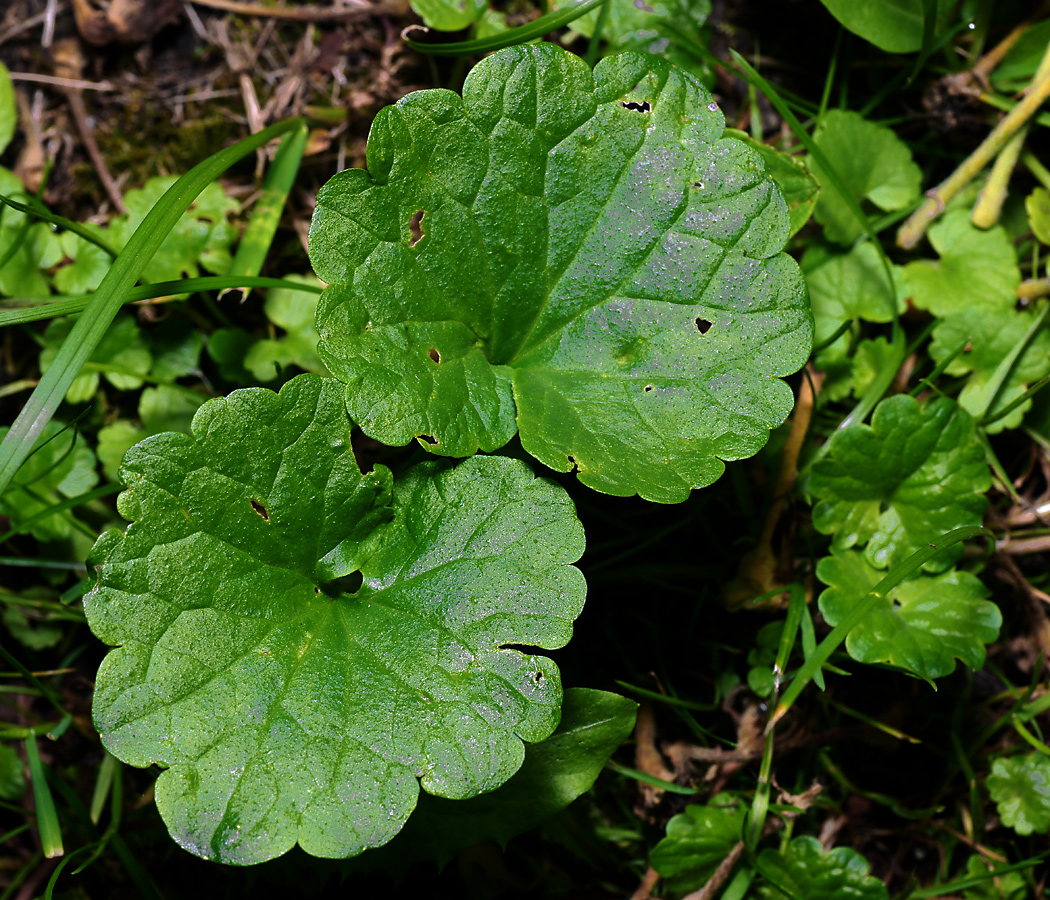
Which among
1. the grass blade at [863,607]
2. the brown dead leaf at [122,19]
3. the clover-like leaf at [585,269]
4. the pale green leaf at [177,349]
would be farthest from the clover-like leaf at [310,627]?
the brown dead leaf at [122,19]

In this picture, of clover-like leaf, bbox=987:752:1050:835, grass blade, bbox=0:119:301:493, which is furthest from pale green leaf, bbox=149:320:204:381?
clover-like leaf, bbox=987:752:1050:835

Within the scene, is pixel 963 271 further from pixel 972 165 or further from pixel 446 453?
pixel 446 453

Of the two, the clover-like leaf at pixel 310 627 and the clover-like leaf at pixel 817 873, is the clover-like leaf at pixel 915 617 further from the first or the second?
the clover-like leaf at pixel 310 627

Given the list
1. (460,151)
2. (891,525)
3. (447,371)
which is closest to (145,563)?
(447,371)

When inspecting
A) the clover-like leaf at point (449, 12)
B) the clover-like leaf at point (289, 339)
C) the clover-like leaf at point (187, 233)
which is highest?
the clover-like leaf at point (449, 12)

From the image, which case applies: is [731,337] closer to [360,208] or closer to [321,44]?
[360,208]

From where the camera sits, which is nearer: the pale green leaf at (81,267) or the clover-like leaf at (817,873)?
the clover-like leaf at (817,873)

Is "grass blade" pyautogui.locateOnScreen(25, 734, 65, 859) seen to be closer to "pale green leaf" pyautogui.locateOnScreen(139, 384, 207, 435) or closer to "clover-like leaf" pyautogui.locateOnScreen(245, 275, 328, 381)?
"pale green leaf" pyautogui.locateOnScreen(139, 384, 207, 435)
